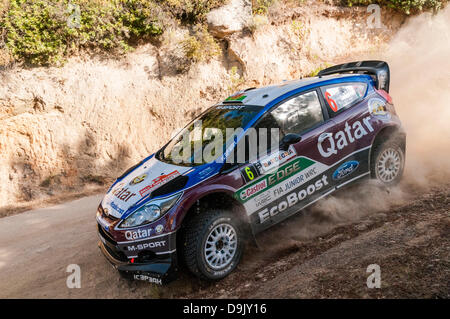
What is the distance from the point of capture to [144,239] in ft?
11.0

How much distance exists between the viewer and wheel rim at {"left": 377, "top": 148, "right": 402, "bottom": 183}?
4797 mm

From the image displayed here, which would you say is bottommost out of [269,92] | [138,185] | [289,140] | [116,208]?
[116,208]

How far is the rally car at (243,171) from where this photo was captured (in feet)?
11.1

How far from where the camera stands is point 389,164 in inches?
192

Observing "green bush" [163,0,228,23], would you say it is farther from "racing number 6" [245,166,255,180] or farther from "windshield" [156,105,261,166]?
"racing number 6" [245,166,255,180]

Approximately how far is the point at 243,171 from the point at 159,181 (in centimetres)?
94

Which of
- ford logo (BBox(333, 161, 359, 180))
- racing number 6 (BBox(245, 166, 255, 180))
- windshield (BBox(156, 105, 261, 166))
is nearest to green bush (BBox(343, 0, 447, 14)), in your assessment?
ford logo (BBox(333, 161, 359, 180))

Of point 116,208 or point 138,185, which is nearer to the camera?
point 116,208

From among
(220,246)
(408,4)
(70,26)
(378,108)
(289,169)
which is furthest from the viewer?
(408,4)

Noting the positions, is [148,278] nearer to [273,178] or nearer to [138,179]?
[138,179]

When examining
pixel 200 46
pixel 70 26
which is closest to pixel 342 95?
pixel 200 46

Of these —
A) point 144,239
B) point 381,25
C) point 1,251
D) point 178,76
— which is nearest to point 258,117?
point 144,239

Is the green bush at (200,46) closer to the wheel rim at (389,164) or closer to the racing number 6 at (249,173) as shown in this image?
the wheel rim at (389,164)

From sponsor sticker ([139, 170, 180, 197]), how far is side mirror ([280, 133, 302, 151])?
50.2 inches
